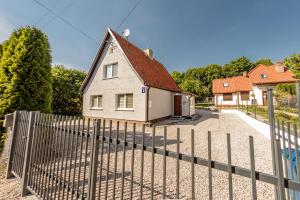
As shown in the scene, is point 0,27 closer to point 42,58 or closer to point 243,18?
point 42,58

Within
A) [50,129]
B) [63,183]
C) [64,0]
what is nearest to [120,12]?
[64,0]

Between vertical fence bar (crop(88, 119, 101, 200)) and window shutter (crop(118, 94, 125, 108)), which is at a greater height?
window shutter (crop(118, 94, 125, 108))

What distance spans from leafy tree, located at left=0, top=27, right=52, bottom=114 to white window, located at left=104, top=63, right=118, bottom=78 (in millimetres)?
6745

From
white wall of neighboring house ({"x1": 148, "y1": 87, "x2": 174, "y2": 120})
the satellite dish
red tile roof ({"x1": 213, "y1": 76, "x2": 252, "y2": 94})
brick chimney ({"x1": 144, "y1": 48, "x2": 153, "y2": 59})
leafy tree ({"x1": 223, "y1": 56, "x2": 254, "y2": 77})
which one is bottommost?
white wall of neighboring house ({"x1": 148, "y1": 87, "x2": 174, "y2": 120})

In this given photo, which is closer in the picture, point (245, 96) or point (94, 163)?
point (94, 163)

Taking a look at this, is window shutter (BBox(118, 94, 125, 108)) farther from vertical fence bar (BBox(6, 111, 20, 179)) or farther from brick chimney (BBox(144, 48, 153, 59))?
vertical fence bar (BBox(6, 111, 20, 179))

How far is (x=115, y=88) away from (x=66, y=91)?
915cm

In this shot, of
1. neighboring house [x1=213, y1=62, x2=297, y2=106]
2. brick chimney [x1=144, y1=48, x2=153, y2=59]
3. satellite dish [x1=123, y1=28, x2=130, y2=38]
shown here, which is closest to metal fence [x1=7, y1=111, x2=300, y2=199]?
satellite dish [x1=123, y1=28, x2=130, y2=38]

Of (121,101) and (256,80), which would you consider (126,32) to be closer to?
(121,101)

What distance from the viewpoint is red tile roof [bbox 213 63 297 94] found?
82.3 feet

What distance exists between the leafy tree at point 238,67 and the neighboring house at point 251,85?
70.9ft

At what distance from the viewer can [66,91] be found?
59.2ft

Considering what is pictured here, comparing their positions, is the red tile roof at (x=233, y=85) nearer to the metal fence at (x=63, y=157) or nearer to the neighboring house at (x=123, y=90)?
the neighboring house at (x=123, y=90)

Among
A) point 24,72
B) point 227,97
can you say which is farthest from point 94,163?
point 227,97
